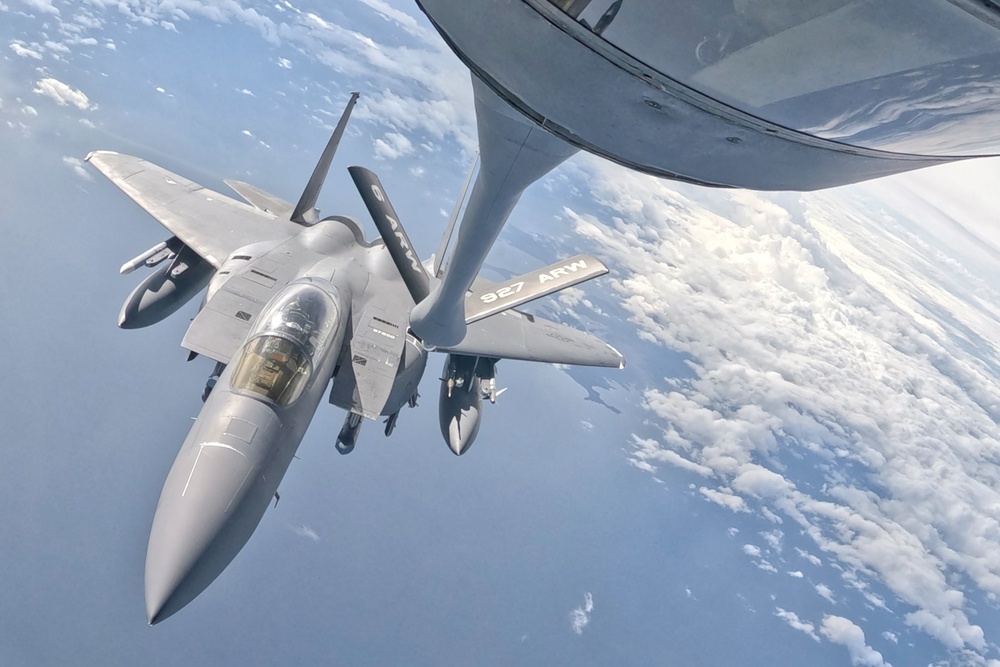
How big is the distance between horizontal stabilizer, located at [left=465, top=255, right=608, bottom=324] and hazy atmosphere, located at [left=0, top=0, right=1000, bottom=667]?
11.2m

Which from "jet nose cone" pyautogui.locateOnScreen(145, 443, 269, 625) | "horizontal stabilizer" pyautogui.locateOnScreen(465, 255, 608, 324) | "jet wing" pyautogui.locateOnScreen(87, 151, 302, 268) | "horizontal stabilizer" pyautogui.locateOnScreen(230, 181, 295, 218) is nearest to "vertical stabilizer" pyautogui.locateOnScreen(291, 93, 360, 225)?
"jet wing" pyautogui.locateOnScreen(87, 151, 302, 268)

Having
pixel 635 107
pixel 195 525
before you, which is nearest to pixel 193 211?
pixel 195 525

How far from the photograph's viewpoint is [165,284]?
14414 millimetres

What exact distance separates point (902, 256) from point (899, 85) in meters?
161

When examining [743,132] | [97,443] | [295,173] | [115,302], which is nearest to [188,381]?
[97,443]

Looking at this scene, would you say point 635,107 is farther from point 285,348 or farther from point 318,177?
point 318,177

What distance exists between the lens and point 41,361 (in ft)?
108

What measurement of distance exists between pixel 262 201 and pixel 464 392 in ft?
26.4

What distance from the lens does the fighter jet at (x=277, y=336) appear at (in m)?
7.78

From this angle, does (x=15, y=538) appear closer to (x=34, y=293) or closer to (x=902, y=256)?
(x=34, y=293)

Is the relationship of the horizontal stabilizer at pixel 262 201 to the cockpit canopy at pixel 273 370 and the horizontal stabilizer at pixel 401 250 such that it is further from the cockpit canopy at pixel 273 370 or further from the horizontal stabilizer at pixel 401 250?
the horizontal stabilizer at pixel 401 250

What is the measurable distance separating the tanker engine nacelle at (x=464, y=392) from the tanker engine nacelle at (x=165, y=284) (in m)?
6.51

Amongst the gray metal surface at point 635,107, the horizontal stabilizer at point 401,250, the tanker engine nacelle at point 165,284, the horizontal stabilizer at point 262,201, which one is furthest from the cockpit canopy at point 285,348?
the horizontal stabilizer at point 262,201

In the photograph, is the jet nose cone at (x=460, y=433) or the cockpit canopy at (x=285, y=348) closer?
the cockpit canopy at (x=285, y=348)
